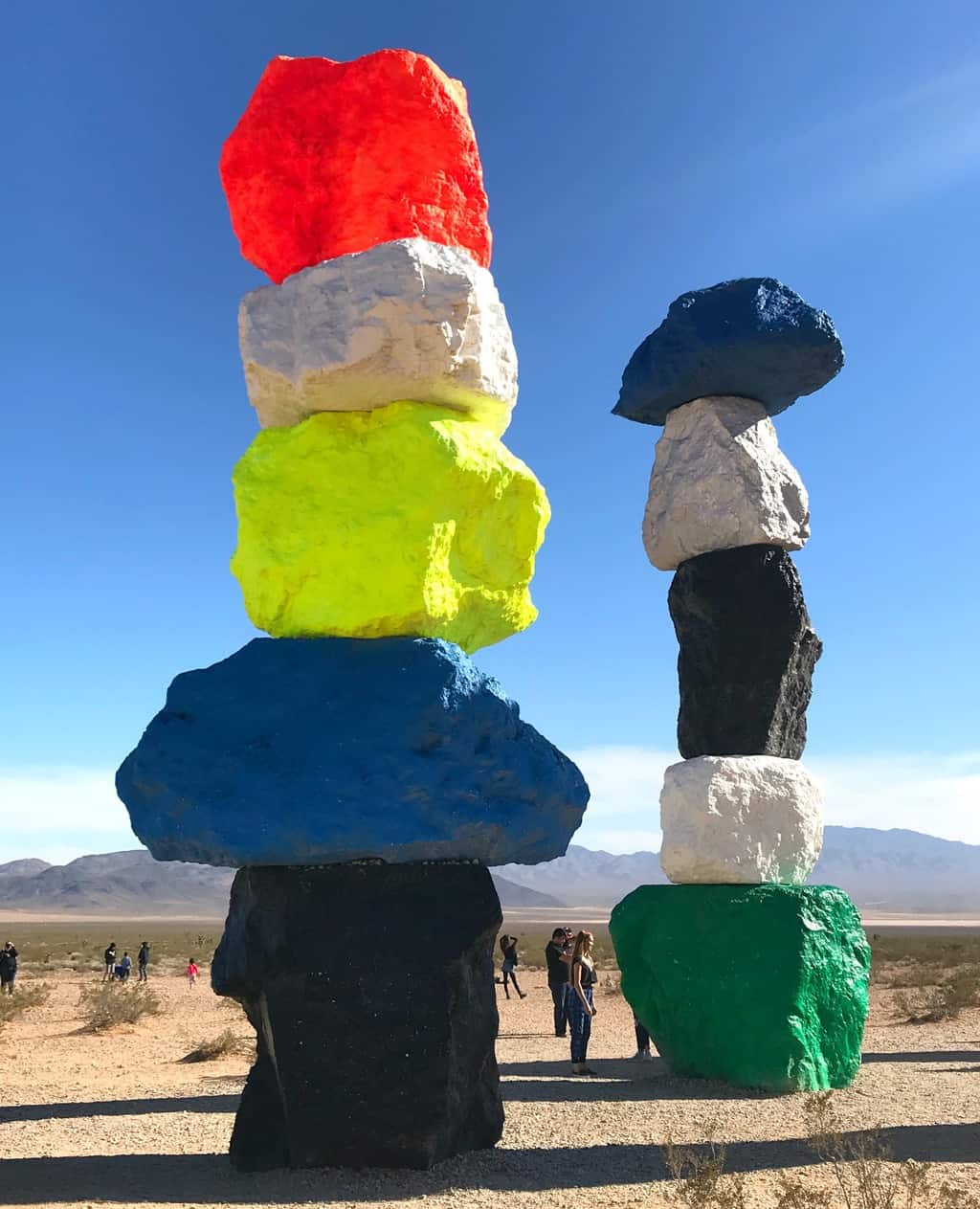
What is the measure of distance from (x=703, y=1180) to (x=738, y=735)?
4.12 metres

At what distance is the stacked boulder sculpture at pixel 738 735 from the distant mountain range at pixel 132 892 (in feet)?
346

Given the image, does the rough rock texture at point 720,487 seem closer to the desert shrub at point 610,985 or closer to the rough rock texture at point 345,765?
the rough rock texture at point 345,765

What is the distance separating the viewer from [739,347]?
8148 millimetres

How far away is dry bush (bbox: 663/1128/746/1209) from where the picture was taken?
159 inches


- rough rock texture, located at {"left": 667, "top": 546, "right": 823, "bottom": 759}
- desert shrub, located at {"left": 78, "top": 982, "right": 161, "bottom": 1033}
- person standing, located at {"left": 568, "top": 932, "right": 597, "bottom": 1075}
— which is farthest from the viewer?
desert shrub, located at {"left": 78, "top": 982, "right": 161, "bottom": 1033}

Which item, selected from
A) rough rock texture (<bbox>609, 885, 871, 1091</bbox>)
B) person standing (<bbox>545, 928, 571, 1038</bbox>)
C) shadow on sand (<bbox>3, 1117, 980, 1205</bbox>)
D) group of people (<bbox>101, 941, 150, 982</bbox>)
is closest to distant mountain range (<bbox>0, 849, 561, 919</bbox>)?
group of people (<bbox>101, 941, 150, 982</bbox>)

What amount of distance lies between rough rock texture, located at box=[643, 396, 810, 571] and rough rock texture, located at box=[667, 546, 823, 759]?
177 millimetres

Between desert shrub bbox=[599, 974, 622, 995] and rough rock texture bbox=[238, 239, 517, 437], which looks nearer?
rough rock texture bbox=[238, 239, 517, 437]

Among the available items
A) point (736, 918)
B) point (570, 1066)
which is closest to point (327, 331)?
point (736, 918)

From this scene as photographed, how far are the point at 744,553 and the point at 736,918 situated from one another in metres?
2.68

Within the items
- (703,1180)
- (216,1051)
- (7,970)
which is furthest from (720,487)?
(7,970)

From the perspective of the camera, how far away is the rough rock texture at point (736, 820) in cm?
758

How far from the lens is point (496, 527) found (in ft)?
19.6

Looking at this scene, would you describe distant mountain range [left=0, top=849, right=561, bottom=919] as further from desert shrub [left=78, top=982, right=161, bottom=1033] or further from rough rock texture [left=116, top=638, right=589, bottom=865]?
rough rock texture [left=116, top=638, right=589, bottom=865]
